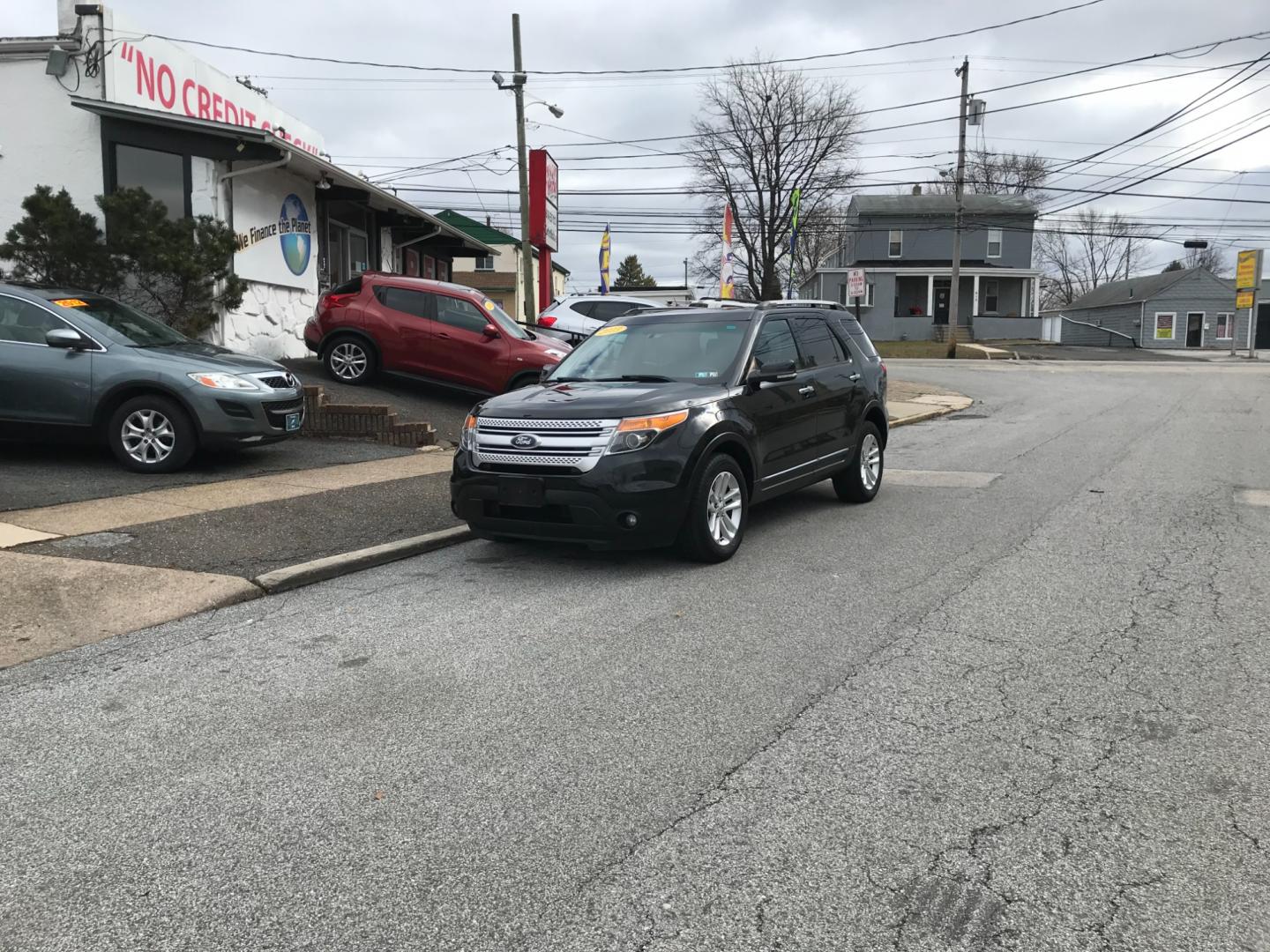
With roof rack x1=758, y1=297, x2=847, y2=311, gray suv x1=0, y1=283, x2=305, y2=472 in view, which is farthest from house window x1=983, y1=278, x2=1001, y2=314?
gray suv x1=0, y1=283, x2=305, y2=472

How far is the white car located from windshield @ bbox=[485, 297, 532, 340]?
321 centimetres

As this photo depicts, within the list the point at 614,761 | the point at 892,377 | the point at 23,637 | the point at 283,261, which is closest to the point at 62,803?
the point at 614,761

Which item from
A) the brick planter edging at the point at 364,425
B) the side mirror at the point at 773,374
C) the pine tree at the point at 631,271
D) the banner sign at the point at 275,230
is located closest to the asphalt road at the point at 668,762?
the side mirror at the point at 773,374

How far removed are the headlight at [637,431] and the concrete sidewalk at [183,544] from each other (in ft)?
6.60

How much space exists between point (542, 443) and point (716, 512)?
1302 mm

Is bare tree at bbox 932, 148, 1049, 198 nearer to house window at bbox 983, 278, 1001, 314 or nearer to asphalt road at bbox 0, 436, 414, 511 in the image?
house window at bbox 983, 278, 1001, 314

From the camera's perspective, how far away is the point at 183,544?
281 inches

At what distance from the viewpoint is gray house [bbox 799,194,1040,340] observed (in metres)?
50.7

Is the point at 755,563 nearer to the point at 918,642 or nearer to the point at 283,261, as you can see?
the point at 918,642

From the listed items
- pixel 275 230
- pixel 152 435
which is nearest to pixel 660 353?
pixel 152 435

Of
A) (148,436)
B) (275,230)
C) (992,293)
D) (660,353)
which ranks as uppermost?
(992,293)

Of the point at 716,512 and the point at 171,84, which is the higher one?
the point at 171,84

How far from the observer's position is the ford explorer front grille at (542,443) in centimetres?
648

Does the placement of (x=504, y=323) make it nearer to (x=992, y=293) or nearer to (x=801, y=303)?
(x=801, y=303)
